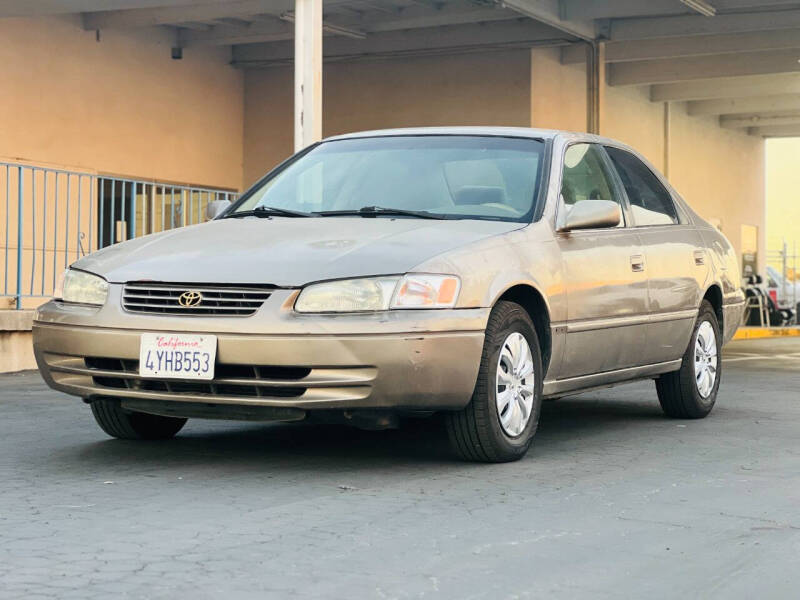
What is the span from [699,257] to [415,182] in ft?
7.26

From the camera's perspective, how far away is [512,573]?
3842 mm

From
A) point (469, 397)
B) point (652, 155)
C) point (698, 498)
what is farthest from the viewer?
point (652, 155)

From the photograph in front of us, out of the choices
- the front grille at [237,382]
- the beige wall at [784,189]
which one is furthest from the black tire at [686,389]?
the beige wall at [784,189]

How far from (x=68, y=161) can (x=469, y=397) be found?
14610 millimetres

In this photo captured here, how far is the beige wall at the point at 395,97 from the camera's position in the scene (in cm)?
2062

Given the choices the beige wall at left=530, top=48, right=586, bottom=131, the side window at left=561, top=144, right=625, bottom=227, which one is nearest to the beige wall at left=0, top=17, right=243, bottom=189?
the beige wall at left=530, top=48, right=586, bottom=131

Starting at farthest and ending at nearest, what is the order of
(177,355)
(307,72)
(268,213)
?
(307,72)
(268,213)
(177,355)

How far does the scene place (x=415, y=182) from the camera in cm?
654

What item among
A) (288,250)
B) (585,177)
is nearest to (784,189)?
(585,177)

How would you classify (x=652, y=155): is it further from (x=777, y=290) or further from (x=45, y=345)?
(x=45, y=345)

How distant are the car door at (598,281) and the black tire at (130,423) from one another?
196 centimetres

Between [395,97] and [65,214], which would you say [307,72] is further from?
[395,97]

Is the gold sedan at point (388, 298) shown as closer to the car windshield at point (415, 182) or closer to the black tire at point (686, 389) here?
the car windshield at point (415, 182)

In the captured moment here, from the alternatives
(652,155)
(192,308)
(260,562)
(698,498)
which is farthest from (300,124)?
(652,155)
